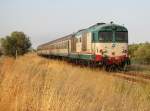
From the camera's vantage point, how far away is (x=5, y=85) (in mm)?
10961

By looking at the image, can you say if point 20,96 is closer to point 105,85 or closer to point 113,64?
point 105,85

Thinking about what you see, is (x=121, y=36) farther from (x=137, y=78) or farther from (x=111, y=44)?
(x=137, y=78)

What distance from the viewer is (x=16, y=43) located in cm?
6662

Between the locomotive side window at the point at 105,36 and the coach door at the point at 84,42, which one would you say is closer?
the locomotive side window at the point at 105,36

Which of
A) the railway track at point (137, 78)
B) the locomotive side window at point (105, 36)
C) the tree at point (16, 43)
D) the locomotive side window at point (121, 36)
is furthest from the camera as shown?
the tree at point (16, 43)

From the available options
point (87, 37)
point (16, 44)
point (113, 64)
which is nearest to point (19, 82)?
point (113, 64)

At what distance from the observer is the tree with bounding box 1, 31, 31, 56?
57.9 m

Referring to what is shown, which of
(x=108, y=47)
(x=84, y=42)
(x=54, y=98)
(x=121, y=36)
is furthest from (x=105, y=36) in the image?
(x=54, y=98)

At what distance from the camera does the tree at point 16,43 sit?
2278 inches

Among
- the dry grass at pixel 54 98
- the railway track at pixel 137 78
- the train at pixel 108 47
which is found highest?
the train at pixel 108 47

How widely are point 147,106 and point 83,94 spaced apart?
1740mm

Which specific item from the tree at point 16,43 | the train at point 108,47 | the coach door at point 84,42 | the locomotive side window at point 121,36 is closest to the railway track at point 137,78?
the train at point 108,47

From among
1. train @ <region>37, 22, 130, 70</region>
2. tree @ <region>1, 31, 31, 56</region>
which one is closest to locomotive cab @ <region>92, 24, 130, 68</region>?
train @ <region>37, 22, 130, 70</region>

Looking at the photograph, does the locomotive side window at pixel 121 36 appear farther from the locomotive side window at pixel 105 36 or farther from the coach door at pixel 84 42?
the coach door at pixel 84 42
